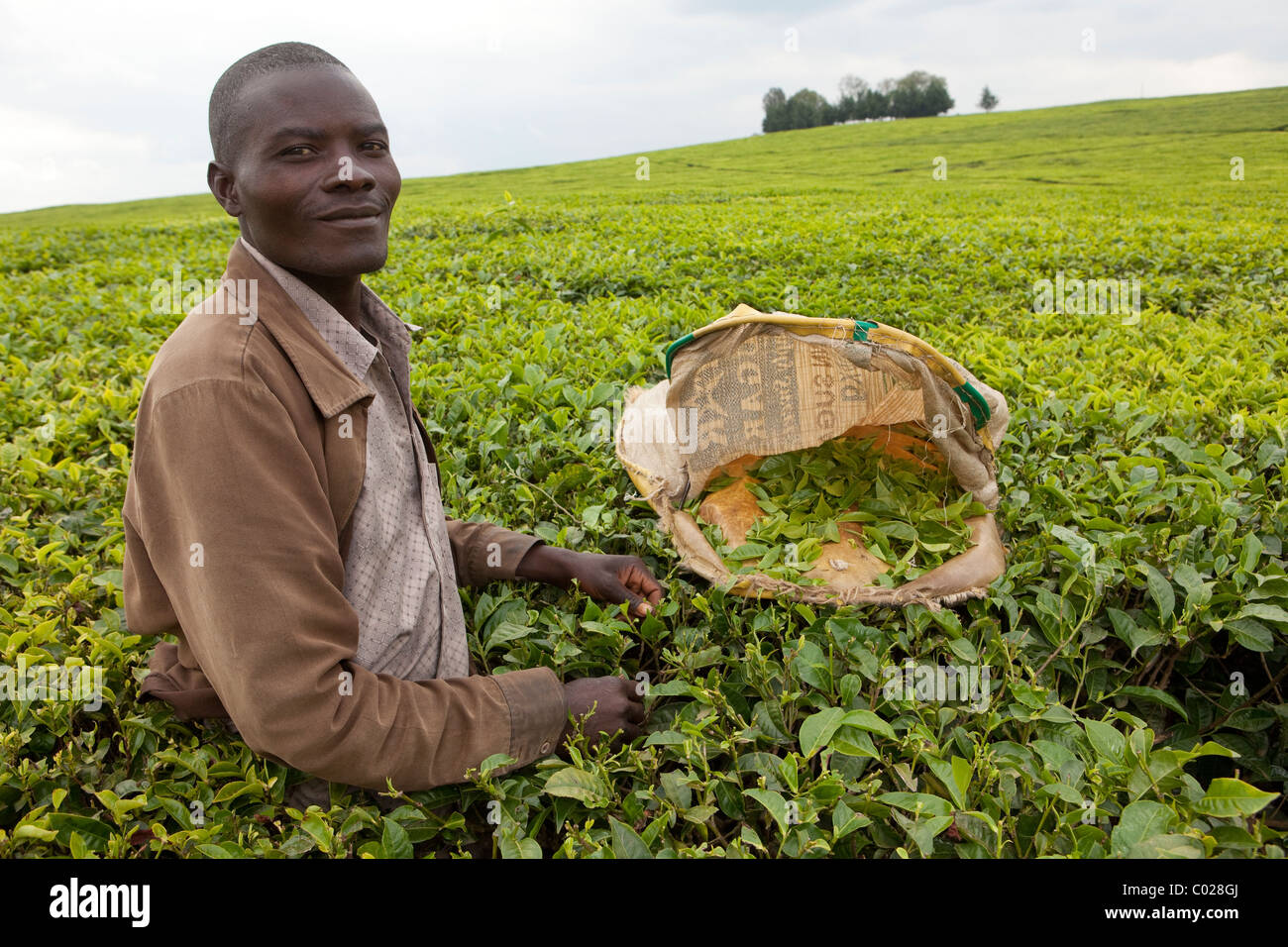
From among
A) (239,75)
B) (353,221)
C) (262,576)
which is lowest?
(262,576)

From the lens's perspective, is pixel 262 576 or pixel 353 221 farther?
pixel 353 221

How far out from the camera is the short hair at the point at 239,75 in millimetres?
1562

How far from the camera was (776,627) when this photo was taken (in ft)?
7.07

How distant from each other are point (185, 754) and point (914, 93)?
55.2 meters

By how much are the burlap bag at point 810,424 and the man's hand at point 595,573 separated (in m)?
0.18

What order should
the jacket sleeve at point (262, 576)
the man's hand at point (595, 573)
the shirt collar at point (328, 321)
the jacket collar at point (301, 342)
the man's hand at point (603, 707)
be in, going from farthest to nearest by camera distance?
the man's hand at point (595, 573)
the man's hand at point (603, 707)
the shirt collar at point (328, 321)
the jacket collar at point (301, 342)
the jacket sleeve at point (262, 576)

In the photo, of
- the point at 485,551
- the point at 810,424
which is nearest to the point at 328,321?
the point at 485,551

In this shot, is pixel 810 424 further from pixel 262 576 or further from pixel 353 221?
pixel 262 576

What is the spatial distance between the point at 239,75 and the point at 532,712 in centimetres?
140

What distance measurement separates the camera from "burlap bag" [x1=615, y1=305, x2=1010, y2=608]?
2.34 meters

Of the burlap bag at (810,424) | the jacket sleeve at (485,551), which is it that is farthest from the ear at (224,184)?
the burlap bag at (810,424)

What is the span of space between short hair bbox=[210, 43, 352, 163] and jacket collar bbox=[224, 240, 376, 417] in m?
0.20

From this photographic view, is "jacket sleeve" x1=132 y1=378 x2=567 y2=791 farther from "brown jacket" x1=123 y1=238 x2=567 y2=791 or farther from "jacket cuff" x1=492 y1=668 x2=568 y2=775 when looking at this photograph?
"jacket cuff" x1=492 y1=668 x2=568 y2=775

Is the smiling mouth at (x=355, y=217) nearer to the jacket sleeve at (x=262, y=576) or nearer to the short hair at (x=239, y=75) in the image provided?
the short hair at (x=239, y=75)
